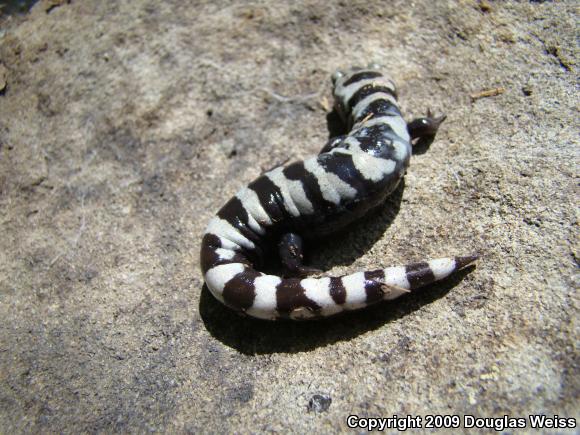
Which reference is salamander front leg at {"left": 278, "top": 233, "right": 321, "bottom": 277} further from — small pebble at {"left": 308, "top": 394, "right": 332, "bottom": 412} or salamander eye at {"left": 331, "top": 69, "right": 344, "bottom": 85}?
salamander eye at {"left": 331, "top": 69, "right": 344, "bottom": 85}

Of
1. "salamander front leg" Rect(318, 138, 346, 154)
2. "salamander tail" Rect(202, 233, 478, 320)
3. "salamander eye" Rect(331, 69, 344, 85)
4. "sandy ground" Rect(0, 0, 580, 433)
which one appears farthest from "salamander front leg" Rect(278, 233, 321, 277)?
"salamander eye" Rect(331, 69, 344, 85)

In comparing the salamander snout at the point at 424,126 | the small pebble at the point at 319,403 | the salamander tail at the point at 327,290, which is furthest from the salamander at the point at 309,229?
the small pebble at the point at 319,403

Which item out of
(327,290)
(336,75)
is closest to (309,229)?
(327,290)

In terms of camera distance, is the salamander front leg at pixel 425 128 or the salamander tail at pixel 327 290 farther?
the salamander front leg at pixel 425 128

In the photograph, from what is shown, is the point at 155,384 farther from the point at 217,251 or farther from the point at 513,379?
the point at 513,379

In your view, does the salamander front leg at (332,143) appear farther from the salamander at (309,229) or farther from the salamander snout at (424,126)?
the salamander snout at (424,126)

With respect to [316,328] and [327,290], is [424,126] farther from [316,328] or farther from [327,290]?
[316,328]
